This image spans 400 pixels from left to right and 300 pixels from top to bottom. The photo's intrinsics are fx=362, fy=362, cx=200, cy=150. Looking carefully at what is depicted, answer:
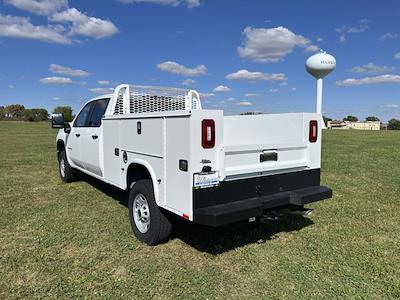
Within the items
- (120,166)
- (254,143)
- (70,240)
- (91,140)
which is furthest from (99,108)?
(254,143)

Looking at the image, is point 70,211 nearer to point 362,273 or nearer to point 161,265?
point 161,265

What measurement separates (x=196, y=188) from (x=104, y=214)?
277 cm

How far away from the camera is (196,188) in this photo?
3.60m

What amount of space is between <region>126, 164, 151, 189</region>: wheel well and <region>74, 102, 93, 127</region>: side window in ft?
6.94

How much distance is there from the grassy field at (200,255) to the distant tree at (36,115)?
290 feet

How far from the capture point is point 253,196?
4.09 m

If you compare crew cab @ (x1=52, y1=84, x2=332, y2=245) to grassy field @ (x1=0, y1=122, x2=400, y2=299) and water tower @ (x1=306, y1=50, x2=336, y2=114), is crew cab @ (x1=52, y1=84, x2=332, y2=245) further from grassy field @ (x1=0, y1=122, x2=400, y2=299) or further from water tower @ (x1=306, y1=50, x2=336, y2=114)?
water tower @ (x1=306, y1=50, x2=336, y2=114)

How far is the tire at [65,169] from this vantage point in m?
8.11

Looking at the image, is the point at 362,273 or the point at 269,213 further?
the point at 269,213

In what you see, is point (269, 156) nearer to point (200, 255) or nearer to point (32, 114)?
point (200, 255)

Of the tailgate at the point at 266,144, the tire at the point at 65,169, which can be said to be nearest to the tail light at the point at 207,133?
the tailgate at the point at 266,144

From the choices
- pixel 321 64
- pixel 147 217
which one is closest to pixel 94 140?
Result: pixel 147 217

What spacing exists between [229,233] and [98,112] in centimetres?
303

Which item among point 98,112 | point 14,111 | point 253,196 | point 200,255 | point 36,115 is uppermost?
point 14,111
